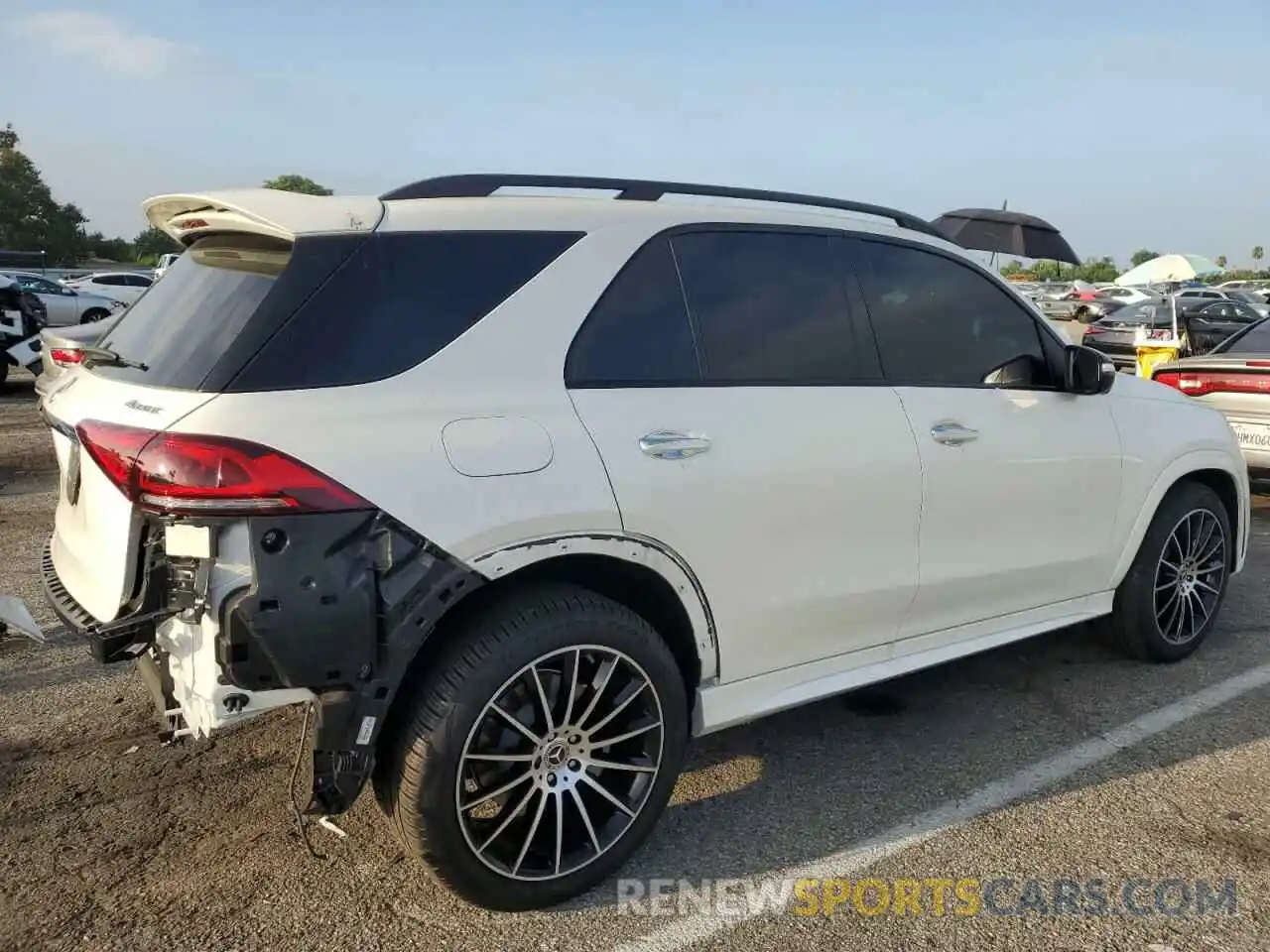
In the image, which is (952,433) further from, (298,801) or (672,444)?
(298,801)

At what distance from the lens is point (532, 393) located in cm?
269

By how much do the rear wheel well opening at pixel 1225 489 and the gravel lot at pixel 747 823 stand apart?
75 centimetres

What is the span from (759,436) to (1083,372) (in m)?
1.67

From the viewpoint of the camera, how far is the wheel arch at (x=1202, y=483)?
14.2ft

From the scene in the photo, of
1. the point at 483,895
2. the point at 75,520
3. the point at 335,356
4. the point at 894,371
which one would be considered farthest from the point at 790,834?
the point at 75,520

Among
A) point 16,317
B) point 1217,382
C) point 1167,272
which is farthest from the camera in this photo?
point 1167,272

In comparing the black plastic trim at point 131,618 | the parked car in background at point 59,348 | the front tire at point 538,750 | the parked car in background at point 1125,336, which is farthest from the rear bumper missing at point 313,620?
the parked car in background at point 1125,336

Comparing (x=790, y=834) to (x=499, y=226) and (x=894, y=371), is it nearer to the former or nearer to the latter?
(x=894, y=371)

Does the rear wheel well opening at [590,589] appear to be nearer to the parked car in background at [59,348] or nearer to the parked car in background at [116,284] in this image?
the parked car in background at [59,348]

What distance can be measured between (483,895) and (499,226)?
70.0 inches

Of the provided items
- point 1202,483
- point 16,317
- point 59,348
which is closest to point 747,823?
point 1202,483

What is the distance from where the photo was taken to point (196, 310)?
110 inches

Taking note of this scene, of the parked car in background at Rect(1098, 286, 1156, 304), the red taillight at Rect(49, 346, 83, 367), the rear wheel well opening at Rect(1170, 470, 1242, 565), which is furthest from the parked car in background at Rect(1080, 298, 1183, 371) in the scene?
the parked car in background at Rect(1098, 286, 1156, 304)

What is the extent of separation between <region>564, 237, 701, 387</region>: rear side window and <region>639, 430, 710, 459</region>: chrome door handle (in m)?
0.17
